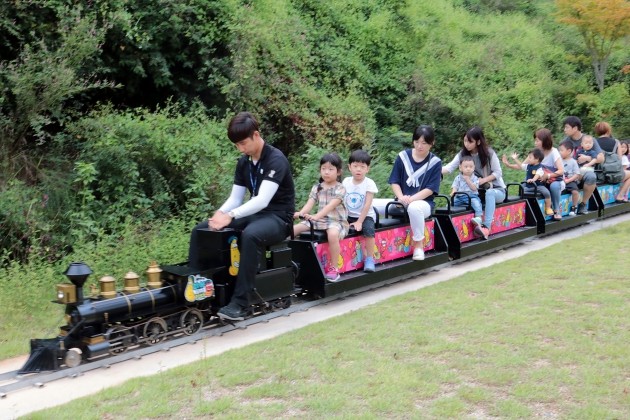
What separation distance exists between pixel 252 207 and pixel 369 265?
2049 mm

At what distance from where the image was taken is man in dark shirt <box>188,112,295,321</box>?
21.2ft

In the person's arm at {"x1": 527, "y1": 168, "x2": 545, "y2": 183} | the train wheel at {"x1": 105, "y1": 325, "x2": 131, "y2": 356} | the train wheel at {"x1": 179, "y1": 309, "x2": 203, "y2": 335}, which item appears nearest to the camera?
the train wheel at {"x1": 105, "y1": 325, "x2": 131, "y2": 356}

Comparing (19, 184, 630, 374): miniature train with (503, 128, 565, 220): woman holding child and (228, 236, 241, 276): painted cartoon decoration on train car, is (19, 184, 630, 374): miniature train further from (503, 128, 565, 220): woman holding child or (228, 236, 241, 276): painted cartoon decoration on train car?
(503, 128, 565, 220): woman holding child

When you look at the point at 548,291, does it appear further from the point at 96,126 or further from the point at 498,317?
the point at 96,126

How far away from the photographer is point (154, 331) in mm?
6102

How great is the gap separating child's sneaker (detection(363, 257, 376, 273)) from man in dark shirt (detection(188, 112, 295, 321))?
1.43 meters

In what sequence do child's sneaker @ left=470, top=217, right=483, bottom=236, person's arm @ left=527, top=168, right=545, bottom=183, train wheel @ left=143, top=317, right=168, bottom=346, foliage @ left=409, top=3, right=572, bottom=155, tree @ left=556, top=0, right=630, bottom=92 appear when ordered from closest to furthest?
train wheel @ left=143, top=317, right=168, bottom=346 < child's sneaker @ left=470, top=217, right=483, bottom=236 < person's arm @ left=527, top=168, right=545, bottom=183 < foliage @ left=409, top=3, right=572, bottom=155 < tree @ left=556, top=0, right=630, bottom=92

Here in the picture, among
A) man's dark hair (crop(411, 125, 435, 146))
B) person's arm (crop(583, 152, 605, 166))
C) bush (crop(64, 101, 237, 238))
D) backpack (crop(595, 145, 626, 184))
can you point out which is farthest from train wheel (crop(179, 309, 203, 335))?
backpack (crop(595, 145, 626, 184))

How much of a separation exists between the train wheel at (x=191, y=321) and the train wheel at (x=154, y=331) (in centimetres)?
20

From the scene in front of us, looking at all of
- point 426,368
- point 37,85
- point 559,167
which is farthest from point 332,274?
point 559,167

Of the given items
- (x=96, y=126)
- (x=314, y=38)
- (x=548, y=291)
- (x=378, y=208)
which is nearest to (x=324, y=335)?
(x=548, y=291)

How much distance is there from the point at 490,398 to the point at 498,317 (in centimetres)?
199

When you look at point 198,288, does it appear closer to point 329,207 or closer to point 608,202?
point 329,207

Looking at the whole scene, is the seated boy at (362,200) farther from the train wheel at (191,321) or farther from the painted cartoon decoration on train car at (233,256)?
the train wheel at (191,321)
